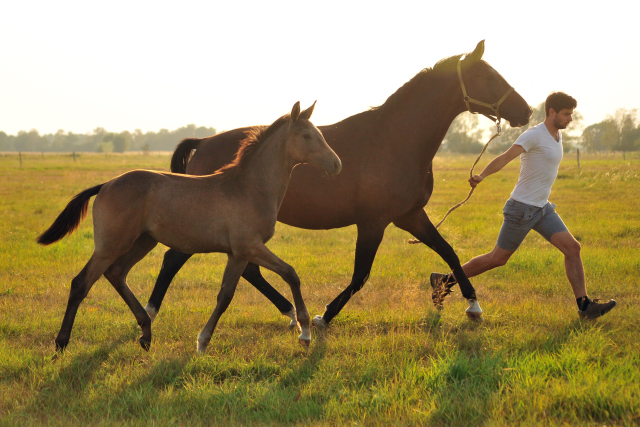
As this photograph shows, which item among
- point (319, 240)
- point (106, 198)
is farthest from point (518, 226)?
point (319, 240)

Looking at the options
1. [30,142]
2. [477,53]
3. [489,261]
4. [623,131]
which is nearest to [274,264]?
[489,261]

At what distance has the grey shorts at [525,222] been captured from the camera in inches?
193

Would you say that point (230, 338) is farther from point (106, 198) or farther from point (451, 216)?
point (451, 216)

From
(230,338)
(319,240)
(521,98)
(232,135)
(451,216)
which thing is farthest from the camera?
(451,216)

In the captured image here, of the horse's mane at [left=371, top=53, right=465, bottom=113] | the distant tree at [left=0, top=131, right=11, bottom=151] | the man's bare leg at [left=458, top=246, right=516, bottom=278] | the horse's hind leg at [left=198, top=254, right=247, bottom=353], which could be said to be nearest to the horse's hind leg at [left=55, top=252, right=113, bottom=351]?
the horse's hind leg at [left=198, top=254, right=247, bottom=353]

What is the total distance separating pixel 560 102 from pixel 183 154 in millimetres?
3991

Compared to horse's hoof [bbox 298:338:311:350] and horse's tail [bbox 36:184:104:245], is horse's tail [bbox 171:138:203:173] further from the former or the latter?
horse's hoof [bbox 298:338:311:350]

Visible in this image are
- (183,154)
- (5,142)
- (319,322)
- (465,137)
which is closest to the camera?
(319,322)

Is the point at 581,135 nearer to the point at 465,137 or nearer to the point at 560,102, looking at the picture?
A: the point at 465,137

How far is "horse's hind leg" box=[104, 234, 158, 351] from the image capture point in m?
4.44

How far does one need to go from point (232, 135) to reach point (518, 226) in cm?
315

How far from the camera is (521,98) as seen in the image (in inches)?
202

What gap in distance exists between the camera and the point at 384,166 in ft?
16.9

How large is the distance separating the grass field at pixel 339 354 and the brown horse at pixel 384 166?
59cm
